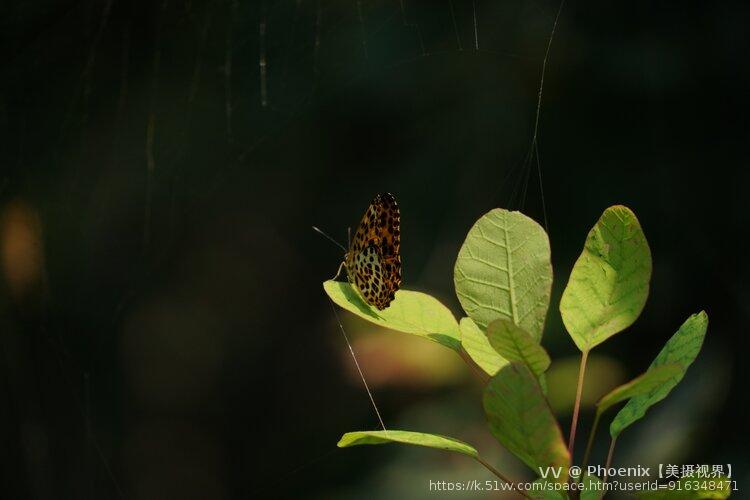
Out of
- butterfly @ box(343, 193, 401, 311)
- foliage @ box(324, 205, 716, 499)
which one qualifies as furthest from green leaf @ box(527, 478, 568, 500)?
butterfly @ box(343, 193, 401, 311)

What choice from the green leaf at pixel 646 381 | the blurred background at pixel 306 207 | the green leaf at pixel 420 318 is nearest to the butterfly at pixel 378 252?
the green leaf at pixel 420 318

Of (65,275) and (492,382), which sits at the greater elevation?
(492,382)

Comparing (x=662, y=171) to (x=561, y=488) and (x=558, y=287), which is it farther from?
(x=561, y=488)

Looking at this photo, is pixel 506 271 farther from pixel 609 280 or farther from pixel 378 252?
pixel 378 252

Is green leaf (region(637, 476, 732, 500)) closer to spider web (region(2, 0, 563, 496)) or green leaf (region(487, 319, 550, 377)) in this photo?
green leaf (region(487, 319, 550, 377))

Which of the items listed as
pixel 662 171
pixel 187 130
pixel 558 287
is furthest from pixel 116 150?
pixel 662 171

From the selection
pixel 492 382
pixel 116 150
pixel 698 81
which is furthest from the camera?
pixel 116 150
